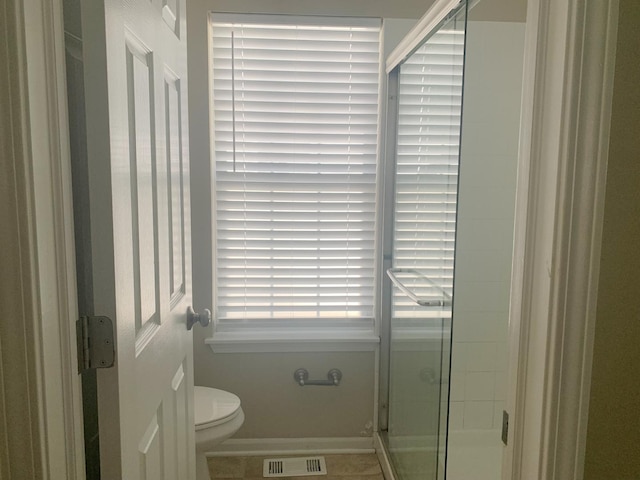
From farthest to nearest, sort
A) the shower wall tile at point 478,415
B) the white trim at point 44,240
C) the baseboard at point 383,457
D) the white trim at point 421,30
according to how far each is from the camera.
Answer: the shower wall tile at point 478,415 → the baseboard at point 383,457 → the white trim at point 421,30 → the white trim at point 44,240

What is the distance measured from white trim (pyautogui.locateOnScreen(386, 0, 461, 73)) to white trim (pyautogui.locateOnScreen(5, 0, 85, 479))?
1.23m

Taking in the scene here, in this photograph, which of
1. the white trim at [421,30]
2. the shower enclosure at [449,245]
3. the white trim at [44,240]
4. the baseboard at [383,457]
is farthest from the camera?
the baseboard at [383,457]

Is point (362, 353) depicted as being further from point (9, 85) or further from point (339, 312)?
point (9, 85)

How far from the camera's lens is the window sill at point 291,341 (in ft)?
7.91

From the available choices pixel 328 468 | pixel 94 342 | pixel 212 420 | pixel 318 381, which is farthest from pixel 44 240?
pixel 328 468

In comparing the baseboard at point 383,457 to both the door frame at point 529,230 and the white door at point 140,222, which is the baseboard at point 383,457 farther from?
the door frame at point 529,230

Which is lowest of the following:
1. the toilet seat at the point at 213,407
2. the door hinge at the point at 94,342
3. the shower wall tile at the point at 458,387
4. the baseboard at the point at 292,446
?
the baseboard at the point at 292,446

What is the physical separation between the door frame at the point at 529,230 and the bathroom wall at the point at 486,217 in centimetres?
147

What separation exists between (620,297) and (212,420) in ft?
5.04

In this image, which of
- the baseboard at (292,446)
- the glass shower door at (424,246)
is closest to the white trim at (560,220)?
the glass shower door at (424,246)

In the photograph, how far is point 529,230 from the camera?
81 centimetres

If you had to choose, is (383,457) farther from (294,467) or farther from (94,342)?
(94,342)

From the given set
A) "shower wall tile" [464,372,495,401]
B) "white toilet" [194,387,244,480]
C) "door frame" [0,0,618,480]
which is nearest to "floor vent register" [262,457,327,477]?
"white toilet" [194,387,244,480]

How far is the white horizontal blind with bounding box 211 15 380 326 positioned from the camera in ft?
7.66
